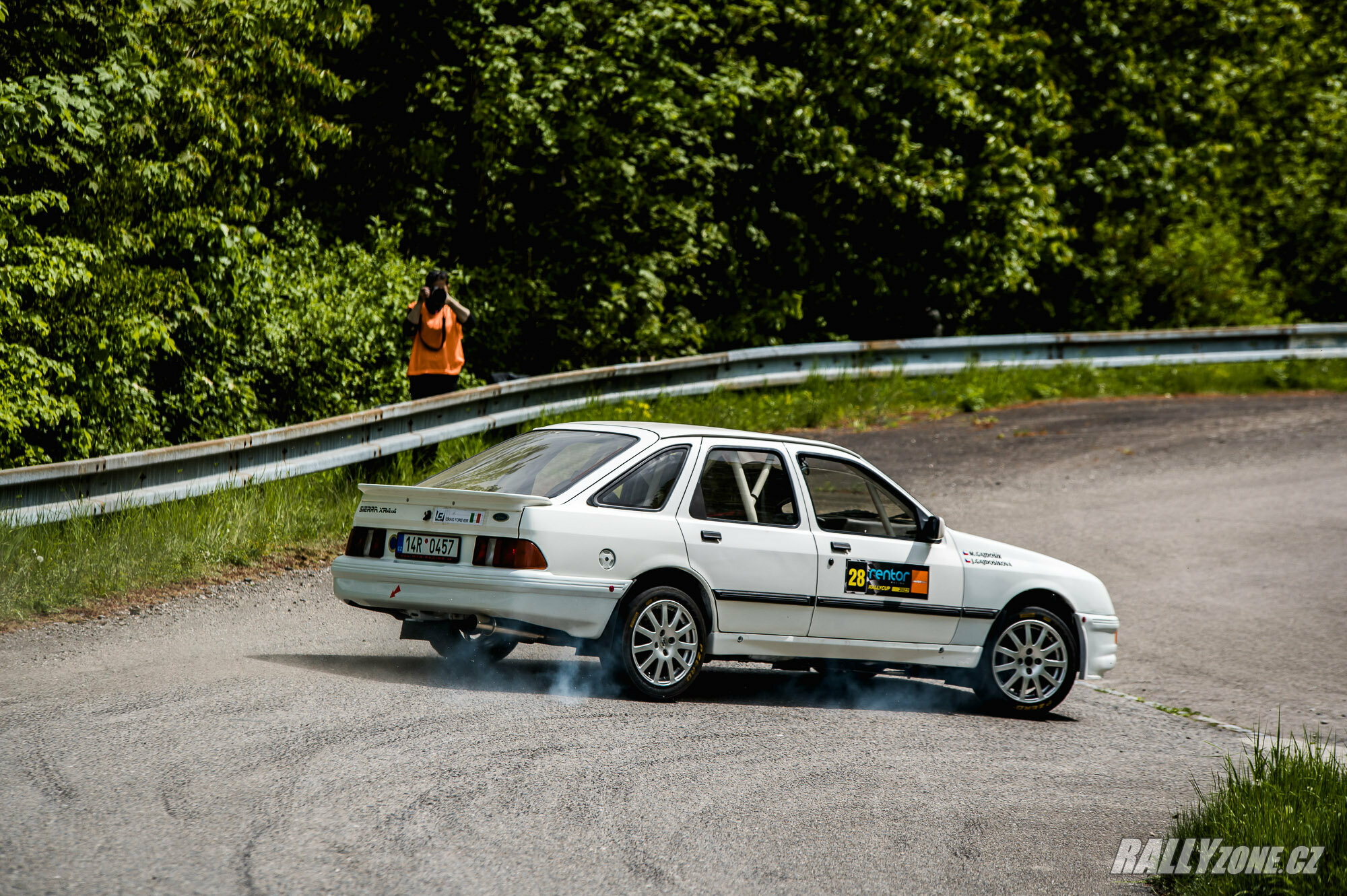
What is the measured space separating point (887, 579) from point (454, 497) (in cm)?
270

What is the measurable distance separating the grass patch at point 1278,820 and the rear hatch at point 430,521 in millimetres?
3469

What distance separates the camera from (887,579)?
8000 mm

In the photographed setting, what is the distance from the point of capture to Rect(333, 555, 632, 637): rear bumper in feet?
22.3

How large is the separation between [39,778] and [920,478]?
10.1m

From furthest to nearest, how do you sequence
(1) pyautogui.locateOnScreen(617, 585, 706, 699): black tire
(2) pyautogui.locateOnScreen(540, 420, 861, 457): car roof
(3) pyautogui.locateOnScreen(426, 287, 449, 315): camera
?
1. (3) pyautogui.locateOnScreen(426, 287, 449, 315): camera
2. (2) pyautogui.locateOnScreen(540, 420, 861, 457): car roof
3. (1) pyautogui.locateOnScreen(617, 585, 706, 699): black tire

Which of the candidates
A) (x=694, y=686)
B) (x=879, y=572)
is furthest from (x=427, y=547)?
(x=879, y=572)

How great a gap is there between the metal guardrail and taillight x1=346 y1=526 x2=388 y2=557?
2779 mm

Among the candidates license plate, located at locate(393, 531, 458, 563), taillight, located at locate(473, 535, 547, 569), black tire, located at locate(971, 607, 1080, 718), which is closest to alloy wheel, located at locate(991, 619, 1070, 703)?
black tire, located at locate(971, 607, 1080, 718)

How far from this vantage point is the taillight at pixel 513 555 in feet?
22.3

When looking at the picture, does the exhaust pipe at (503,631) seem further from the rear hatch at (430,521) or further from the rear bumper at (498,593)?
the rear hatch at (430,521)

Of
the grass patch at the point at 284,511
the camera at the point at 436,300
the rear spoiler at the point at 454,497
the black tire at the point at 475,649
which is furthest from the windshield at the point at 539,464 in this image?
the camera at the point at 436,300

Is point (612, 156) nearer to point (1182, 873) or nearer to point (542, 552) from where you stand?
point (542, 552)

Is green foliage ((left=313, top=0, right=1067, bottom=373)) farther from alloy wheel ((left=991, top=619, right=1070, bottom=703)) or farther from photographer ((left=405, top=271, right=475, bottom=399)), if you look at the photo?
alloy wheel ((left=991, top=619, right=1070, bottom=703))

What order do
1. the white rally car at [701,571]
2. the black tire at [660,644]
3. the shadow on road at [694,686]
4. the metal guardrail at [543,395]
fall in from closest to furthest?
the white rally car at [701,571]
the black tire at [660,644]
the shadow on road at [694,686]
the metal guardrail at [543,395]
